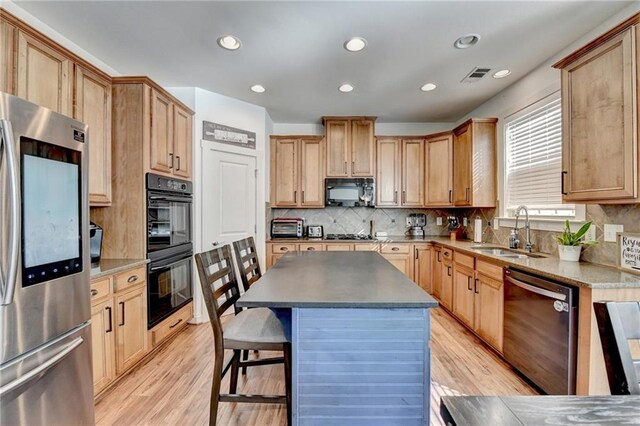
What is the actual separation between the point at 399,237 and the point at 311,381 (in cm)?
346

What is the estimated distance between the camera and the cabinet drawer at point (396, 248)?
4.08 meters

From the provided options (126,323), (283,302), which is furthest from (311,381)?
(126,323)

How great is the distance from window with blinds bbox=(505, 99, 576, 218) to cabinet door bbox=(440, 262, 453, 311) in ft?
3.01

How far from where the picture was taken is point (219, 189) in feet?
11.7

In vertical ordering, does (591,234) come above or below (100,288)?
above

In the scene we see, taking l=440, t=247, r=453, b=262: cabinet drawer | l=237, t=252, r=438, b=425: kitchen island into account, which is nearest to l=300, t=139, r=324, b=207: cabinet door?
l=440, t=247, r=453, b=262: cabinet drawer

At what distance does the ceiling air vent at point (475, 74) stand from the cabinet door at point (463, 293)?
197 centimetres

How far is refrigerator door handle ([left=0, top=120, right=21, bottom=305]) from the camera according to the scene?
1151 mm

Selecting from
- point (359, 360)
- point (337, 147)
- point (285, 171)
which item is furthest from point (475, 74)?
point (359, 360)

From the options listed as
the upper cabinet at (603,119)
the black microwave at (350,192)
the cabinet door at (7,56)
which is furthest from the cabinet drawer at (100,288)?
the upper cabinet at (603,119)

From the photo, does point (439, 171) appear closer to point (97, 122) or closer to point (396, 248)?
point (396, 248)

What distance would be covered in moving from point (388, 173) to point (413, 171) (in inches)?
14.5

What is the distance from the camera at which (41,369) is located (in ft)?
4.29

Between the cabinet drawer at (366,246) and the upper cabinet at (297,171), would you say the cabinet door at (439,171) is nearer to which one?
the cabinet drawer at (366,246)
